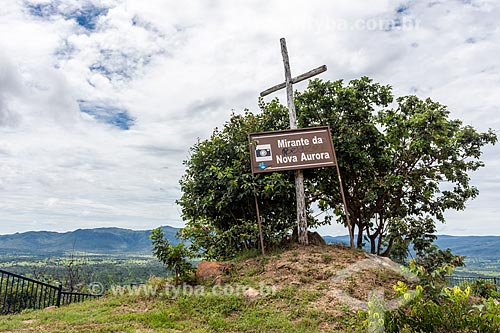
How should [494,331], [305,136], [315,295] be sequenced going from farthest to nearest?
[305,136]
[315,295]
[494,331]

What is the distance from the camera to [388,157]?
1082 cm

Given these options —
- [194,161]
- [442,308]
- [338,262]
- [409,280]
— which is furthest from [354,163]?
[442,308]

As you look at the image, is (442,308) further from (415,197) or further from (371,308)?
(415,197)

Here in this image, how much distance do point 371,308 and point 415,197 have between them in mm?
8924

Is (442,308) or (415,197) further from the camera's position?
(415,197)

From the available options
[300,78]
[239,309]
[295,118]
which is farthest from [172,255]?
[300,78]

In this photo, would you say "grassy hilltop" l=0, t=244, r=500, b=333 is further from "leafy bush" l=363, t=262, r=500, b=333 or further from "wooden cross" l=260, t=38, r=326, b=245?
"wooden cross" l=260, t=38, r=326, b=245

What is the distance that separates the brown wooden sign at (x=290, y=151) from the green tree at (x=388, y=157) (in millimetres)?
1613

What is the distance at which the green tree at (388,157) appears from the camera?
1074 cm

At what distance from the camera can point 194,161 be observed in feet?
36.0

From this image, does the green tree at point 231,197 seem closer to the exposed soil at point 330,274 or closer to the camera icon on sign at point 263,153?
the camera icon on sign at point 263,153

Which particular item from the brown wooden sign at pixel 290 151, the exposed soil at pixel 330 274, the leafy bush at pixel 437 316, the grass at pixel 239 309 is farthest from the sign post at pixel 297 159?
the leafy bush at pixel 437 316

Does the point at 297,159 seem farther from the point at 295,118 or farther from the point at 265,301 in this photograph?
the point at 265,301

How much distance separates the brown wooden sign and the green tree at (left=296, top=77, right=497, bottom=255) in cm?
161
